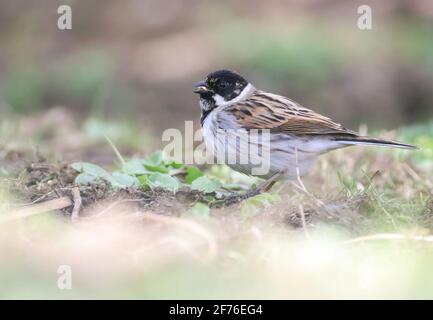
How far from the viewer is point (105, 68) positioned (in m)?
17.2

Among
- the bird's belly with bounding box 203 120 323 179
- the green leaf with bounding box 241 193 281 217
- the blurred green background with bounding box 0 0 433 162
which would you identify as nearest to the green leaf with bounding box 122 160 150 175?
the bird's belly with bounding box 203 120 323 179

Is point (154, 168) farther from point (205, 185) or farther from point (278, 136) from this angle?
point (278, 136)

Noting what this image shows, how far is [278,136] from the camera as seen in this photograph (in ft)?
→ 25.3

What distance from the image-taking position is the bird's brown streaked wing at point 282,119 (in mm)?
7727

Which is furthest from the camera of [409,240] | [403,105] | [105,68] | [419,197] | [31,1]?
[31,1]

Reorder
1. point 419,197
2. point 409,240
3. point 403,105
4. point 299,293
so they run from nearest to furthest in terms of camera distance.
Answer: point 299,293
point 409,240
point 419,197
point 403,105

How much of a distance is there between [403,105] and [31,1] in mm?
8516

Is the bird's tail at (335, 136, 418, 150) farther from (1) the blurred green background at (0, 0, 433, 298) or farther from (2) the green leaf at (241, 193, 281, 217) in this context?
(2) the green leaf at (241, 193, 281, 217)

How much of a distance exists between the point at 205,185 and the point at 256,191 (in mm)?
592

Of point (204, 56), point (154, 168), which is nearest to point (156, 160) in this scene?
point (154, 168)

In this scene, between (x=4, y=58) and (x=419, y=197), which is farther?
(x=4, y=58)

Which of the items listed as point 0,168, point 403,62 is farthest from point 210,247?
point 403,62

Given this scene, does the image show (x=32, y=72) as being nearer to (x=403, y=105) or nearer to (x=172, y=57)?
(x=172, y=57)

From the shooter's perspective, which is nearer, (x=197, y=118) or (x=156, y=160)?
(x=156, y=160)
